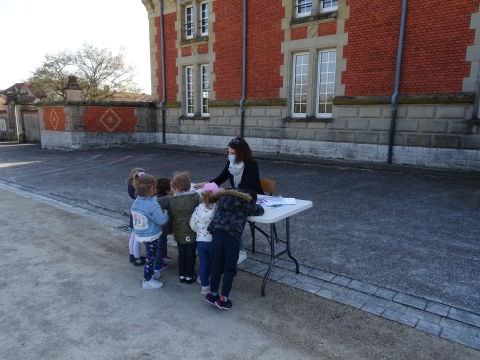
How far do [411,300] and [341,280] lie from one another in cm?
73

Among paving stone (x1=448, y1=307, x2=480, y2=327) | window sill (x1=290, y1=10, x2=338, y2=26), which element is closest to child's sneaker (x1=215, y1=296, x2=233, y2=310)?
paving stone (x1=448, y1=307, x2=480, y2=327)

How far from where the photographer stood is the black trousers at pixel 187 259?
4.05 meters

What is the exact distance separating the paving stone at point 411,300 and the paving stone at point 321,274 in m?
0.73

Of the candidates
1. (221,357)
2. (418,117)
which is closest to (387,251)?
(221,357)

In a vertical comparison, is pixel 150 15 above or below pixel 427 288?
above

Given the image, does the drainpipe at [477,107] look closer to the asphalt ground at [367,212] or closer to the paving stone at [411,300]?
the asphalt ground at [367,212]

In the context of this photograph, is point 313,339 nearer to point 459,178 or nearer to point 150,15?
point 459,178

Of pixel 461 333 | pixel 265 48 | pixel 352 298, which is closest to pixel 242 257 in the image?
pixel 352 298

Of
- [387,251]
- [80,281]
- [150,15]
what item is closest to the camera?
[80,281]

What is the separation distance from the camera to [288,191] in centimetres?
861

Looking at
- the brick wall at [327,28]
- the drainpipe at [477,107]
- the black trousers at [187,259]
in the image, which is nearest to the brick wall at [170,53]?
the brick wall at [327,28]

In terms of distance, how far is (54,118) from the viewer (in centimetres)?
1964

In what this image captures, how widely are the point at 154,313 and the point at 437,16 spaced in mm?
11266

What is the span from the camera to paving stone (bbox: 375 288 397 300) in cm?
367
